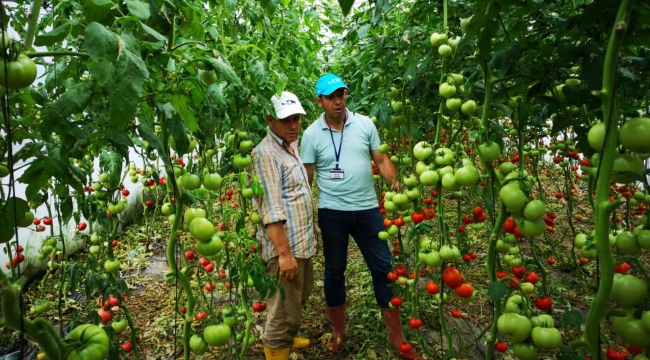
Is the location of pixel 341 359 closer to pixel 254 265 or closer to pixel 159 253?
pixel 254 265

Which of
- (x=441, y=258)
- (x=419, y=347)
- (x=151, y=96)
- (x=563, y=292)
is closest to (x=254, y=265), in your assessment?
(x=441, y=258)

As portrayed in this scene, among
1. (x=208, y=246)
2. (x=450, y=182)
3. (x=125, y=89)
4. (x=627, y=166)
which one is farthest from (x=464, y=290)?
(x=125, y=89)

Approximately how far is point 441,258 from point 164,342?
2.22 metres

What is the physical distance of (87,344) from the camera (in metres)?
0.81

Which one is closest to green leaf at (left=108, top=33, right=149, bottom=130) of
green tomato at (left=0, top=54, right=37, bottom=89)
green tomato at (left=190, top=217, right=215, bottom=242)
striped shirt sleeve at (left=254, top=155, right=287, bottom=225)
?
green tomato at (left=0, top=54, right=37, bottom=89)

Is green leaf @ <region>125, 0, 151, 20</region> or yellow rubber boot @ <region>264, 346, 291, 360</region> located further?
yellow rubber boot @ <region>264, 346, 291, 360</region>

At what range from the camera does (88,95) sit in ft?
2.98

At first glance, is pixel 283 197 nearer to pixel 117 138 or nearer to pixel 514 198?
pixel 117 138

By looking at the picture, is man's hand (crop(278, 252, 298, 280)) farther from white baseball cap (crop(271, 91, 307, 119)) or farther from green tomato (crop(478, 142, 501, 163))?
green tomato (crop(478, 142, 501, 163))

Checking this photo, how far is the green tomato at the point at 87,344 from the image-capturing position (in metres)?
0.79

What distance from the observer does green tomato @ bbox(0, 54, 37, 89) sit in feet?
2.13

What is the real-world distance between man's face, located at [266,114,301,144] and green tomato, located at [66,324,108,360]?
1614 mm

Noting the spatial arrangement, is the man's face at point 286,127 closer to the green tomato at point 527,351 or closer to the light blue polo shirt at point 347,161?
the light blue polo shirt at point 347,161

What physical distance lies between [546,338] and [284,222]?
151cm
